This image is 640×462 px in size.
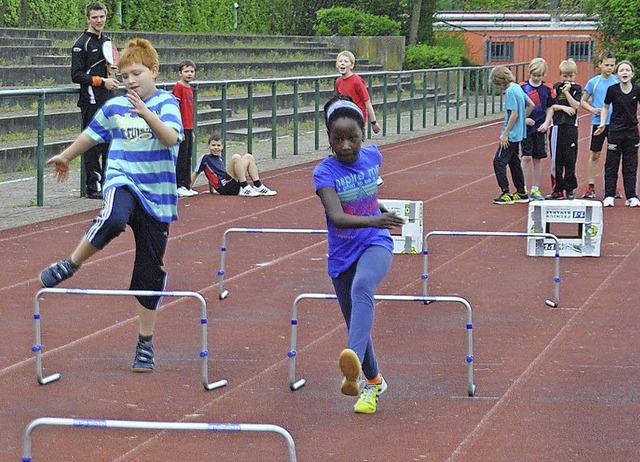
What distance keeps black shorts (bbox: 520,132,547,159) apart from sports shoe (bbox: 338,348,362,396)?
10357mm

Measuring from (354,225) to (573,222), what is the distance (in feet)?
20.4

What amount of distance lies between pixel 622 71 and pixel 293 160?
7.43 m

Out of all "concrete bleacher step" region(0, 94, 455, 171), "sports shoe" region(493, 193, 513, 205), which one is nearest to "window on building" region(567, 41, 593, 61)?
"concrete bleacher step" region(0, 94, 455, 171)

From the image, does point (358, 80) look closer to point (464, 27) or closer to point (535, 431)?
point (535, 431)

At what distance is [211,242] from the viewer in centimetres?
1344

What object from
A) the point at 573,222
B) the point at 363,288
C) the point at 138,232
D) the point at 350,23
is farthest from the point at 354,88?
the point at 350,23

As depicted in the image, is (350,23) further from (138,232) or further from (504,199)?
(138,232)

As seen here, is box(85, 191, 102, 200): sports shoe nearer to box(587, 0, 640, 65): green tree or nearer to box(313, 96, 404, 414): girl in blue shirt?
box(313, 96, 404, 414): girl in blue shirt

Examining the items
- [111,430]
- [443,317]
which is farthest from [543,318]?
[111,430]

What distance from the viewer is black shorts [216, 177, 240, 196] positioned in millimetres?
17312

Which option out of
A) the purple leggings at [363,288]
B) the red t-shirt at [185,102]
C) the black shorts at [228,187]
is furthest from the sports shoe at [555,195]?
the purple leggings at [363,288]

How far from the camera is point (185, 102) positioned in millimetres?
17156

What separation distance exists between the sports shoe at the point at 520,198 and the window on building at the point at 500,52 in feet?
111

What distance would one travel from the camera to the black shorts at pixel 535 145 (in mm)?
16625
